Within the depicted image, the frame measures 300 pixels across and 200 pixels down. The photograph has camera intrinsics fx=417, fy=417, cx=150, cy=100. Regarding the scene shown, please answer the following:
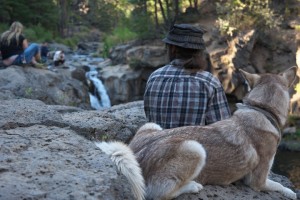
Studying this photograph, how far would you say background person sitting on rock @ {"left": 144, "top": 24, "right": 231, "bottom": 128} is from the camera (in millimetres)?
4500

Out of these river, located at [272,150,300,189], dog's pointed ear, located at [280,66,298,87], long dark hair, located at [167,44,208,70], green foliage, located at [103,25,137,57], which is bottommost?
river, located at [272,150,300,189]

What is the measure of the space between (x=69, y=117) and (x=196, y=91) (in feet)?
5.64

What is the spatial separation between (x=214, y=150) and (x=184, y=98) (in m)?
0.90

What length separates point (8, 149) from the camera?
3076 millimetres

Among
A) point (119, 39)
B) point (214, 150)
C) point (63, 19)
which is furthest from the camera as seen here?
point (63, 19)

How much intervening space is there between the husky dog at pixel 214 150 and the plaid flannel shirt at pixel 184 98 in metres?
0.32

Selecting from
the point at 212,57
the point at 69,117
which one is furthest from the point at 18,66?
the point at 212,57

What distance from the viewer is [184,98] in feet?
14.8

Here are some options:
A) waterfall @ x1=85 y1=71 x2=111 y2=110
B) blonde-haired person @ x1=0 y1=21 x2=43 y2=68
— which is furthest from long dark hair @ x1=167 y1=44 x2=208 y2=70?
waterfall @ x1=85 y1=71 x2=111 y2=110

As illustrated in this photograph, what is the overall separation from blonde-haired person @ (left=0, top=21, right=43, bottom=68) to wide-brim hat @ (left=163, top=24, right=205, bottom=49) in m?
8.75

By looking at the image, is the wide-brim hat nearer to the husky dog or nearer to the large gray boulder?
the husky dog

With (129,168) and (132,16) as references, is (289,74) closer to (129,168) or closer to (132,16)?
(129,168)

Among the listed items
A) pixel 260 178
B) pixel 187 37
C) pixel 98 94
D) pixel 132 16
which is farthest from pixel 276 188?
pixel 132 16

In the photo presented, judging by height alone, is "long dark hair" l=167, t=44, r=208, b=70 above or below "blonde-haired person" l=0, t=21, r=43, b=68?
above
